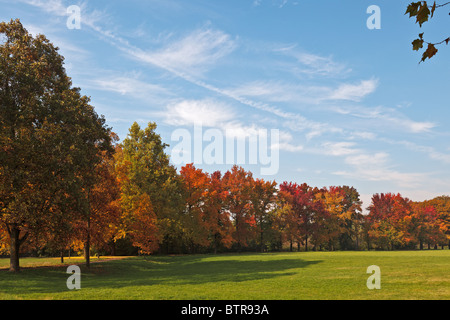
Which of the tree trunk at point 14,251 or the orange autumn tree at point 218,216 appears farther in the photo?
the orange autumn tree at point 218,216

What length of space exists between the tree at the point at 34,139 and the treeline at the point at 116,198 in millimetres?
72

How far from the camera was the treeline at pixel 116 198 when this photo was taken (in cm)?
2302

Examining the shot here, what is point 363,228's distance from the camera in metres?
90.5

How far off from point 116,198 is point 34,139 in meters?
12.9

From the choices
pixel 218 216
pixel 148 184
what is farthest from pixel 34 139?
pixel 218 216

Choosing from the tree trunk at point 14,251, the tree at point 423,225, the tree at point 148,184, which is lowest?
the tree at point 423,225

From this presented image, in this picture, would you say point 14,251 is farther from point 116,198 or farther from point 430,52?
point 430,52

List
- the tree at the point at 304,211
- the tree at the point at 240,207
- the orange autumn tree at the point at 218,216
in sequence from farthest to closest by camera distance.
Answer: the tree at the point at 304,211 → the tree at the point at 240,207 → the orange autumn tree at the point at 218,216

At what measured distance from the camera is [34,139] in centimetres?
2286

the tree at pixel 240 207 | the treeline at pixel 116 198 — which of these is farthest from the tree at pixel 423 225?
the tree at pixel 240 207

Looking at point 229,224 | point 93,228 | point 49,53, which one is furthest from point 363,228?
point 49,53

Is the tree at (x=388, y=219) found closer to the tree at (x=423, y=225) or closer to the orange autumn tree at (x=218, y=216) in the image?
the tree at (x=423, y=225)

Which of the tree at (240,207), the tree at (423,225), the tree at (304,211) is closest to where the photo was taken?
the tree at (240,207)
